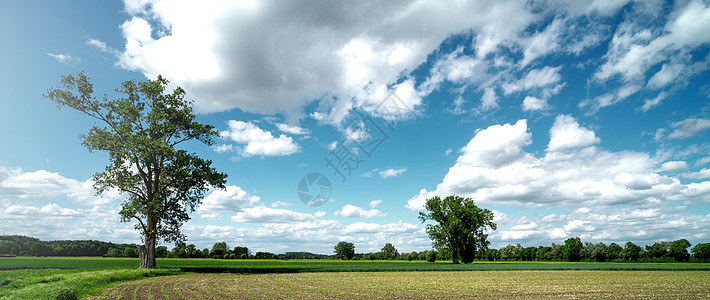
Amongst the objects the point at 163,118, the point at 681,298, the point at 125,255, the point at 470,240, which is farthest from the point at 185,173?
the point at 125,255

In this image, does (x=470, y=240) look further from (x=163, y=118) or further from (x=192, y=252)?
(x=192, y=252)

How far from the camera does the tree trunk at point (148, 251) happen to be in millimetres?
34509

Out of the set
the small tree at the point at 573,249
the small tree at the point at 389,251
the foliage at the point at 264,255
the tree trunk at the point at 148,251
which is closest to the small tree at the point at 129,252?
the foliage at the point at 264,255

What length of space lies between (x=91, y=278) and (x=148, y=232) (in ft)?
44.0

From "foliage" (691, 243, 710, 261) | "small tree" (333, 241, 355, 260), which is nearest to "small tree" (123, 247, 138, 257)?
"small tree" (333, 241, 355, 260)

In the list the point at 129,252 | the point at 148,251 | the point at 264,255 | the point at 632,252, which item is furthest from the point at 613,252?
the point at 129,252

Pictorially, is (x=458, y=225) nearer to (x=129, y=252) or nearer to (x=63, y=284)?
(x=63, y=284)

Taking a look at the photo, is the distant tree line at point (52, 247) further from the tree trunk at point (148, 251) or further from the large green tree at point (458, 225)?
the large green tree at point (458, 225)

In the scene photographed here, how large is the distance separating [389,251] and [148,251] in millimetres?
139952

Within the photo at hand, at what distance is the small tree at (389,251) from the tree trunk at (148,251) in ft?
453

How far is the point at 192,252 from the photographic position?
116875 mm

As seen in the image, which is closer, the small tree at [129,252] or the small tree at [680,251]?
the small tree at [680,251]

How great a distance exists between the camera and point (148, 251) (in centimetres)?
3472

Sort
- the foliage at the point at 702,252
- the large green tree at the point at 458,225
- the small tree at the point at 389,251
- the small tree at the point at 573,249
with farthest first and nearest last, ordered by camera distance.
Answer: the small tree at the point at 389,251, the small tree at the point at 573,249, the foliage at the point at 702,252, the large green tree at the point at 458,225
